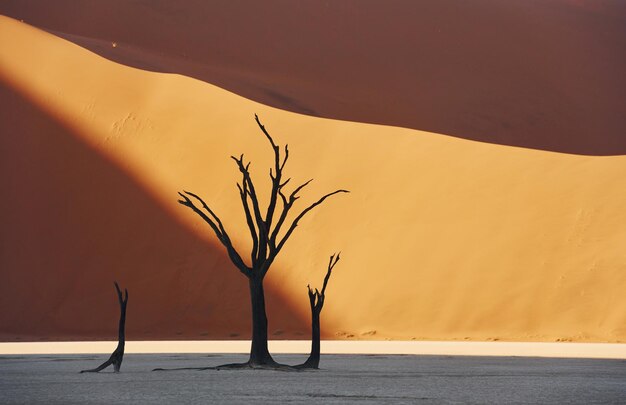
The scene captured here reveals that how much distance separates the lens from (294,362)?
24156mm

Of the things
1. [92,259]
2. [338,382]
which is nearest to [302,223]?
[92,259]

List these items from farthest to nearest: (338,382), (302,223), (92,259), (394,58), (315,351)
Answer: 1. (394,58)
2. (302,223)
3. (92,259)
4. (315,351)
5. (338,382)

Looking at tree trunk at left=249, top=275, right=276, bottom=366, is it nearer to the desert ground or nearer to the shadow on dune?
the desert ground

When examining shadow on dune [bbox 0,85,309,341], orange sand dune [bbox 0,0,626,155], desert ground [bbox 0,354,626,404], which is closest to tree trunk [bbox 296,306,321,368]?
desert ground [bbox 0,354,626,404]

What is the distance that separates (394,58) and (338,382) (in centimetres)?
4140

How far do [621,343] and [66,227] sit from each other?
18664 mm

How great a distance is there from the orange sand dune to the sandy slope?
3.82 meters

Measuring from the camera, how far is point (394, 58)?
5809cm

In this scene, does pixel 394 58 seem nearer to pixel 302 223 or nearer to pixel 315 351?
pixel 302 223

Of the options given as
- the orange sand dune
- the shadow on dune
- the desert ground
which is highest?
the orange sand dune

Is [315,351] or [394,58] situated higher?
[394,58]

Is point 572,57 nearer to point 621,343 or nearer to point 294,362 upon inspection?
point 621,343

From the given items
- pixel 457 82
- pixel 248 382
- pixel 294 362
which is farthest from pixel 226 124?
pixel 248 382

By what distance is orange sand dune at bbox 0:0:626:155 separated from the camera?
51.4 m
